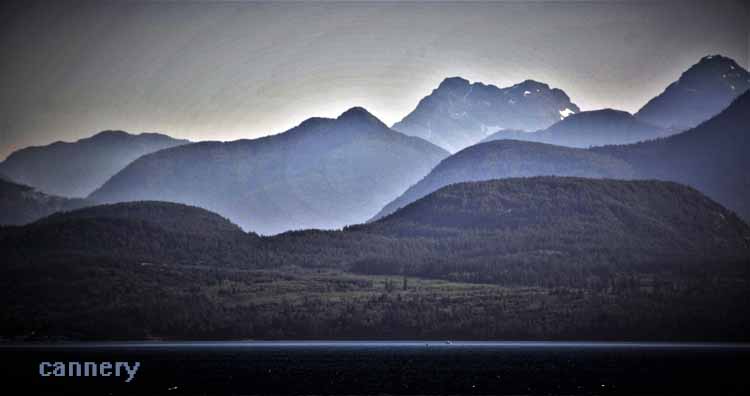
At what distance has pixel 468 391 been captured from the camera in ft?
640

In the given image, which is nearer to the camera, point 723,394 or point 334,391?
point 723,394

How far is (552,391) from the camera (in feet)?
645

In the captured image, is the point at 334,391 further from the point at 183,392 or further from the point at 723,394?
the point at 723,394

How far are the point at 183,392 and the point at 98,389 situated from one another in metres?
18.3

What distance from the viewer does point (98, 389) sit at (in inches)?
7869

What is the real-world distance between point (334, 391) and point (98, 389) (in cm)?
4011

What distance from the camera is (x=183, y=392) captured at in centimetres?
19075

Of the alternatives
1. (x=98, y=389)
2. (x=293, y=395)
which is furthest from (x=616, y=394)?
(x=98, y=389)

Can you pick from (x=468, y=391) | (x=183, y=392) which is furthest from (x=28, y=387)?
(x=468, y=391)

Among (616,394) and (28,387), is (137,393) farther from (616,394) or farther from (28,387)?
(616,394)

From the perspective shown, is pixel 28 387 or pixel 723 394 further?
pixel 28 387

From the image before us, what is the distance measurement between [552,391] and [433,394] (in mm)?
21199

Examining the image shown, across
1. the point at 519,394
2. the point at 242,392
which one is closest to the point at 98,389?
the point at 242,392

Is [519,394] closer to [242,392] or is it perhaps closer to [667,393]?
[667,393]
